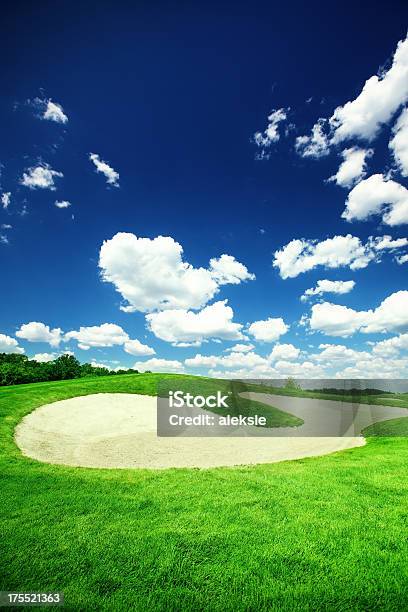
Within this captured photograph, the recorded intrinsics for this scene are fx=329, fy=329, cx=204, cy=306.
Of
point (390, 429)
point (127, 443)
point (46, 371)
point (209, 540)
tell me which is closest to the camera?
point (209, 540)

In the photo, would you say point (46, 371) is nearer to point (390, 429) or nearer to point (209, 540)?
point (390, 429)

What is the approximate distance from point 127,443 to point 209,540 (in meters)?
11.0

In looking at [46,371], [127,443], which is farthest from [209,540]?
[46,371]

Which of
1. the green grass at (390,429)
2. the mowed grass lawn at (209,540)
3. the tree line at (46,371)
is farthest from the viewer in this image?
the tree line at (46,371)

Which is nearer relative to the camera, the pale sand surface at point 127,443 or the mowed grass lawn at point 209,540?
the mowed grass lawn at point 209,540

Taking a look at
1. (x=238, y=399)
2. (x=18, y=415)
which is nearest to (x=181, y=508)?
(x=18, y=415)

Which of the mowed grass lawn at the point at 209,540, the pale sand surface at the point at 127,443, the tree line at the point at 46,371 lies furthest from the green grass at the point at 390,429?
the tree line at the point at 46,371

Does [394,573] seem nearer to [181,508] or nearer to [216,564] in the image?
[216,564]

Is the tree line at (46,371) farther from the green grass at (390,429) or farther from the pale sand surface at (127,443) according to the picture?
the green grass at (390,429)

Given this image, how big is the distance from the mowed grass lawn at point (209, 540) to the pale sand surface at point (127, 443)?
341cm

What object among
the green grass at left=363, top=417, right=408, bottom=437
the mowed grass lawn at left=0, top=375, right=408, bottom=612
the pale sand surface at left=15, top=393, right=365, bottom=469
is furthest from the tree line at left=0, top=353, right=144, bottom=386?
the green grass at left=363, top=417, right=408, bottom=437

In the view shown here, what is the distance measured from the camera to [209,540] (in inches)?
198

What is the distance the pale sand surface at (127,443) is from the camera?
39.3 ft

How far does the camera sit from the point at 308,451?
1416cm
